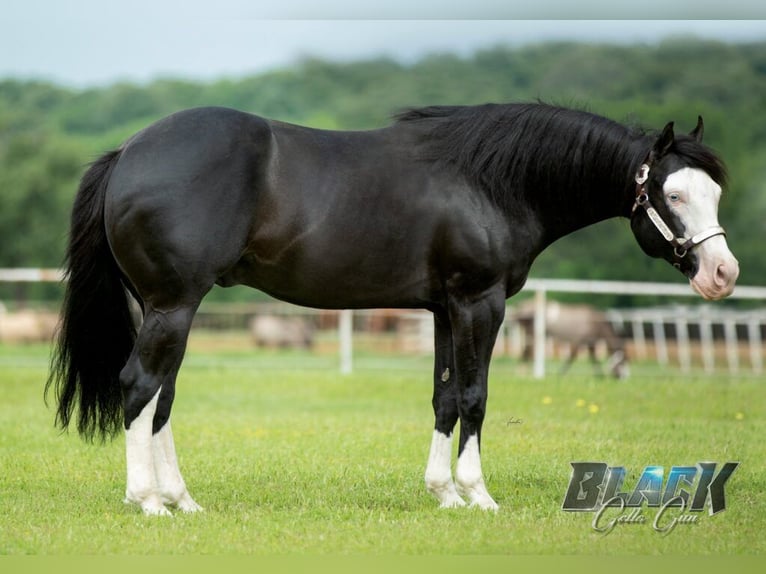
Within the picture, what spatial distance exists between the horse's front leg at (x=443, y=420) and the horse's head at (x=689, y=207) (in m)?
1.29

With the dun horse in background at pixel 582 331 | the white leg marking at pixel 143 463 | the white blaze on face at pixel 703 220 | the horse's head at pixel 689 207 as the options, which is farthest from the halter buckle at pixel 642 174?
the dun horse in background at pixel 582 331

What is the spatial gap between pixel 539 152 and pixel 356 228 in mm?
1117

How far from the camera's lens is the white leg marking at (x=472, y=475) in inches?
229

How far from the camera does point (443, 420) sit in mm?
6035

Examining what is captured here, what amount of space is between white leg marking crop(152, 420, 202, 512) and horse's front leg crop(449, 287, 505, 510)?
1.46 meters

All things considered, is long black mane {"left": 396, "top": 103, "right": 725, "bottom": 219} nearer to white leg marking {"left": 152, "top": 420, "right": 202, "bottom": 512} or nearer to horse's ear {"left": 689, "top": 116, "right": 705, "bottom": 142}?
horse's ear {"left": 689, "top": 116, "right": 705, "bottom": 142}

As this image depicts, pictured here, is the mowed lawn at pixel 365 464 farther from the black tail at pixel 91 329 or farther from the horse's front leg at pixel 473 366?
the black tail at pixel 91 329

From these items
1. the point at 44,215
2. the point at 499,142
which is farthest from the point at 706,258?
the point at 44,215

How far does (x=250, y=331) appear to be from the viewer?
1039 inches

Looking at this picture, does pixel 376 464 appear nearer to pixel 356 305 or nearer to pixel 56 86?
pixel 356 305

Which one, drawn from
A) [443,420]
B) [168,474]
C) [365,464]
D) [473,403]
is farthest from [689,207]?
[168,474]

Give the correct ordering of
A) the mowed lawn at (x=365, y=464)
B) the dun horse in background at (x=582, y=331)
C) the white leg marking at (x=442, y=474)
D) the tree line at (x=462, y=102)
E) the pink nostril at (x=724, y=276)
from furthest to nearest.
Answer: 1. the tree line at (x=462, y=102)
2. the dun horse in background at (x=582, y=331)
3. the white leg marking at (x=442, y=474)
4. the pink nostril at (x=724, y=276)
5. the mowed lawn at (x=365, y=464)

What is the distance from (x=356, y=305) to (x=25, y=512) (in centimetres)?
205

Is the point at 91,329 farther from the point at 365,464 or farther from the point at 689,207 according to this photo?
the point at 689,207
